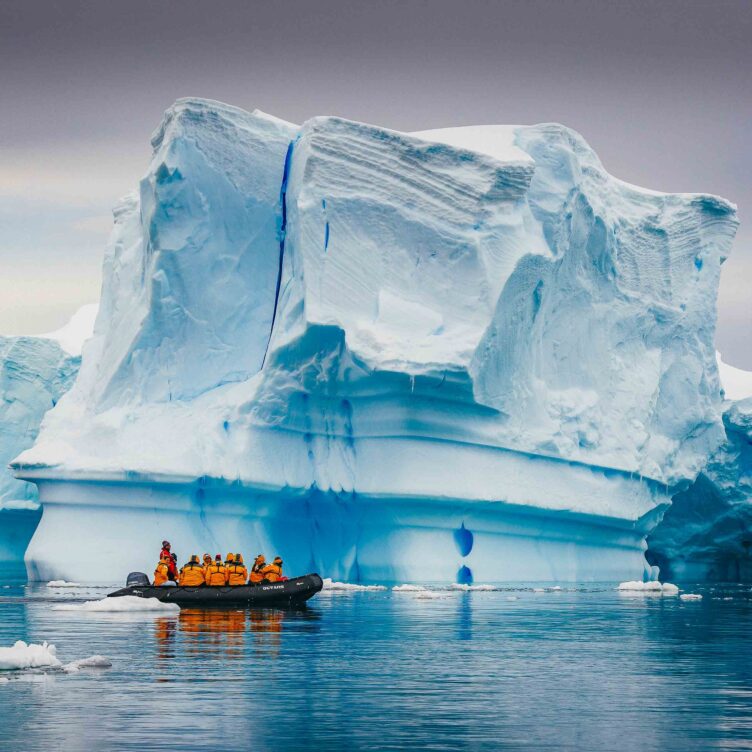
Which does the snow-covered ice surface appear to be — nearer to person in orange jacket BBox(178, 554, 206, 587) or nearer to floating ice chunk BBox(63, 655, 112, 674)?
person in orange jacket BBox(178, 554, 206, 587)

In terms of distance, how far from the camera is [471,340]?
21.5 m

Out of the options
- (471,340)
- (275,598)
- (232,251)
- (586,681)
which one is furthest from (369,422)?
(586,681)

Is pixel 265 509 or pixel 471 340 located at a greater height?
pixel 471 340

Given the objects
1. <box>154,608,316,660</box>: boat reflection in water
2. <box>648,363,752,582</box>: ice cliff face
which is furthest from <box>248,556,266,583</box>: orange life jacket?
<box>648,363,752,582</box>: ice cliff face

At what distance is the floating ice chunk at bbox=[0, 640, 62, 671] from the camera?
8.99m

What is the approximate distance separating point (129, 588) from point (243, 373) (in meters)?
7.71

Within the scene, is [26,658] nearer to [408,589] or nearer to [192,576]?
[192,576]

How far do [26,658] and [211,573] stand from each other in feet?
25.2

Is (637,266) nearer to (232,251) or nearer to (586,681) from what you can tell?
(232,251)

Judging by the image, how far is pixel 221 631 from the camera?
12.8 m

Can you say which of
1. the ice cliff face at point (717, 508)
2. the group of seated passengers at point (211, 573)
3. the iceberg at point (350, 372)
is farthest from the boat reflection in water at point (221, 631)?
the ice cliff face at point (717, 508)

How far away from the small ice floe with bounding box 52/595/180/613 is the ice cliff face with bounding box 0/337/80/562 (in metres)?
17.8

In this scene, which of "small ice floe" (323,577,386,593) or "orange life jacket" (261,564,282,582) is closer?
"orange life jacket" (261,564,282,582)

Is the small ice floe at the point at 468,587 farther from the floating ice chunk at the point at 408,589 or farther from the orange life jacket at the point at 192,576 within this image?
the orange life jacket at the point at 192,576
